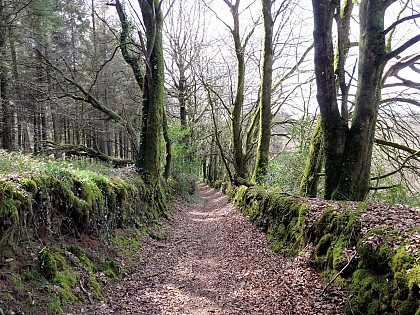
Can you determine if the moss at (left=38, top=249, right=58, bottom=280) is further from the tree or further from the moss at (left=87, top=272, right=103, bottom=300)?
the tree

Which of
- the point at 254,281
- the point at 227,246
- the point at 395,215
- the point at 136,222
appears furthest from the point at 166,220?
the point at 395,215

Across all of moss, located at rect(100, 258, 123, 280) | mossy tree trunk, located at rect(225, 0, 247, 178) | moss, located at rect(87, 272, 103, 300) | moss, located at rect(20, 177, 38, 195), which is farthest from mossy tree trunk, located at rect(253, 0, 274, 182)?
moss, located at rect(20, 177, 38, 195)

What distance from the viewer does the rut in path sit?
438cm

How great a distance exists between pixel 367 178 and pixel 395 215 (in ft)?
8.22

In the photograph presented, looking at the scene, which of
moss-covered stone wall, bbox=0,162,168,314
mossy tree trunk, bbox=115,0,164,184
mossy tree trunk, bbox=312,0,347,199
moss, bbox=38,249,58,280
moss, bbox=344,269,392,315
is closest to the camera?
moss, bbox=344,269,392,315

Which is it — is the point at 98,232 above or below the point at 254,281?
above

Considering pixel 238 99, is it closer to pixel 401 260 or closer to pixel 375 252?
pixel 375 252

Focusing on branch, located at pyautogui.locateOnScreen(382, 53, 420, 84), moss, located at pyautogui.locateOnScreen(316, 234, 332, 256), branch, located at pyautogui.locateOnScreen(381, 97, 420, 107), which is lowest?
moss, located at pyautogui.locateOnScreen(316, 234, 332, 256)

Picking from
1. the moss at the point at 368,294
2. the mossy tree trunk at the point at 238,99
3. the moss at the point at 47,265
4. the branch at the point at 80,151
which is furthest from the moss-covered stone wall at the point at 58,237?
the mossy tree trunk at the point at 238,99

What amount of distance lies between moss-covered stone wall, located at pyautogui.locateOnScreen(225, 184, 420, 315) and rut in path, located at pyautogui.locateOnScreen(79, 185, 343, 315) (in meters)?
0.33

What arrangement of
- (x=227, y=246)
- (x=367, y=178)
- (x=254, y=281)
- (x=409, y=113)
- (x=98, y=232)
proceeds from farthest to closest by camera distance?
(x=409, y=113)
(x=227, y=246)
(x=367, y=178)
(x=98, y=232)
(x=254, y=281)

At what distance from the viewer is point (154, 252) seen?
7391 millimetres

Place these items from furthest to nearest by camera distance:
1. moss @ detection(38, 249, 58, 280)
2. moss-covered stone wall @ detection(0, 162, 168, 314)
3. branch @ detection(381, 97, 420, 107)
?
1. branch @ detection(381, 97, 420, 107)
2. moss @ detection(38, 249, 58, 280)
3. moss-covered stone wall @ detection(0, 162, 168, 314)

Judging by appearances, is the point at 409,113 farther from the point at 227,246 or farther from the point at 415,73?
the point at 227,246
